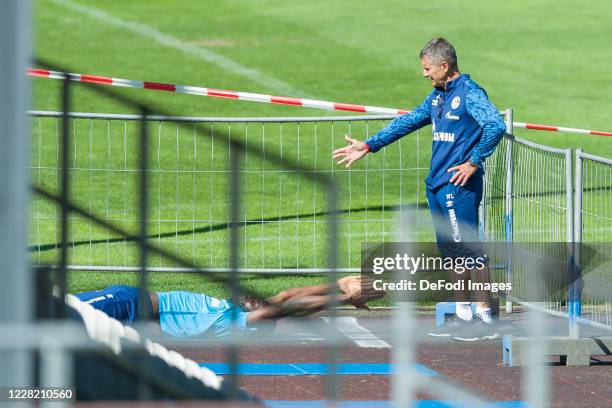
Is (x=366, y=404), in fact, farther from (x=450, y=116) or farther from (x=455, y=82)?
(x=455, y=82)

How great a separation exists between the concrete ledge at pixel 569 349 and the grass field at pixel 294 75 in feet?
9.04

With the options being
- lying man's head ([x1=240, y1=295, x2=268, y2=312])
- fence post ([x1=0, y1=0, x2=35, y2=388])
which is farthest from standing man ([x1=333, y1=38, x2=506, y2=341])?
fence post ([x1=0, y1=0, x2=35, y2=388])

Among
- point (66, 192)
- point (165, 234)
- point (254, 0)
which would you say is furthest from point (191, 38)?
point (66, 192)

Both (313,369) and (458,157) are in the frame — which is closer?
(313,369)

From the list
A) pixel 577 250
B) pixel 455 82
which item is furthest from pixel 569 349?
pixel 455 82

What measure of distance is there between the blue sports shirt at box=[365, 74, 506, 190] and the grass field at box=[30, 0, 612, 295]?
2.07 m

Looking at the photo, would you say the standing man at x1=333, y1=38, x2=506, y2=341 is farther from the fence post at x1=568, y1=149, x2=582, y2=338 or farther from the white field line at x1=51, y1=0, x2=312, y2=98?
the white field line at x1=51, y1=0, x2=312, y2=98

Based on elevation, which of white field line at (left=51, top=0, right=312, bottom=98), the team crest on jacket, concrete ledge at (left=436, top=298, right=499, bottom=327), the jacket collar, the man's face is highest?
white field line at (left=51, top=0, right=312, bottom=98)

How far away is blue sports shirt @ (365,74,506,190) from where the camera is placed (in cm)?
990

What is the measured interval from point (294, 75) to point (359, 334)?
46.3 ft

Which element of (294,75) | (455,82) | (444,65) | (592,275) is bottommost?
(592,275)

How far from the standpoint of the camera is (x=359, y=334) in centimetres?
1055

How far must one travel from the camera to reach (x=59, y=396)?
4246mm

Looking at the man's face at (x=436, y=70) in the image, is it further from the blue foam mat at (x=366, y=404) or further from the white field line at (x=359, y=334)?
the blue foam mat at (x=366, y=404)
